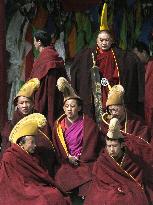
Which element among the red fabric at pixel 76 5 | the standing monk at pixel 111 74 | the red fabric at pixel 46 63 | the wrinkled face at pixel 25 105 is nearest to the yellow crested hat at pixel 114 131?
the wrinkled face at pixel 25 105

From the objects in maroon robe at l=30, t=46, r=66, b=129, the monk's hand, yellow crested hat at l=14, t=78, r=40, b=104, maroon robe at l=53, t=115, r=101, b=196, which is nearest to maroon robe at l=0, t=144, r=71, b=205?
maroon robe at l=53, t=115, r=101, b=196

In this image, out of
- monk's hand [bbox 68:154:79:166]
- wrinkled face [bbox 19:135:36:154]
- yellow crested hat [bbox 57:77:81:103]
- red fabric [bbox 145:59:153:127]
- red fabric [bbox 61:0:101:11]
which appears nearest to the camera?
wrinkled face [bbox 19:135:36:154]

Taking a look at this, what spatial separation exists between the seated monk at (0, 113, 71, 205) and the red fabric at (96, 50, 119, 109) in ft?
5.09

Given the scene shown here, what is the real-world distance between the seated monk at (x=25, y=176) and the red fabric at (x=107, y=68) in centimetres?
155

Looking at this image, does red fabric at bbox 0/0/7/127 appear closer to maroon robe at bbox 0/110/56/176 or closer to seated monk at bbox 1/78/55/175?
seated monk at bbox 1/78/55/175

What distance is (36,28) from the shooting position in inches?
439

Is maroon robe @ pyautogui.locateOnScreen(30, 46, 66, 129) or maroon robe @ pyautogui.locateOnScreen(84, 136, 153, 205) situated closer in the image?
maroon robe @ pyautogui.locateOnScreen(84, 136, 153, 205)

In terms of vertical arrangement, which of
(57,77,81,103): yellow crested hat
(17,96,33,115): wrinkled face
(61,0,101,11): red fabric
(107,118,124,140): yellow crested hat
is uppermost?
(61,0,101,11): red fabric

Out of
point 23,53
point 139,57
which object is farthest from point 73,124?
point 23,53

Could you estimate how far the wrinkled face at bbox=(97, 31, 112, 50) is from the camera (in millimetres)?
8398

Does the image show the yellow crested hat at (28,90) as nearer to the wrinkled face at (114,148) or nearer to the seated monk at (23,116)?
the seated monk at (23,116)

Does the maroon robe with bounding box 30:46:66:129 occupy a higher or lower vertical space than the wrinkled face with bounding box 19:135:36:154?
higher

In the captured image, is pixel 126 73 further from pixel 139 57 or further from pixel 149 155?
pixel 149 155

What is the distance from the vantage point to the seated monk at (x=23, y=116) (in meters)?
7.64
